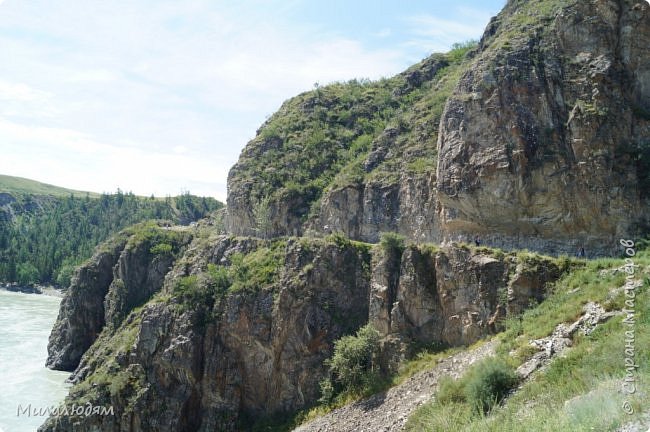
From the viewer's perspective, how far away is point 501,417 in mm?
15680

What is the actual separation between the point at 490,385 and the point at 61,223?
156 metres

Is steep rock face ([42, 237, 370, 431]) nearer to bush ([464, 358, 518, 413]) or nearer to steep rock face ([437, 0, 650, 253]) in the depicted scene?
steep rock face ([437, 0, 650, 253])

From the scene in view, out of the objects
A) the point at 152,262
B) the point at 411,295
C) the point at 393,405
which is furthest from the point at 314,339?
the point at 152,262

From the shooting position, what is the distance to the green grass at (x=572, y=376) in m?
11.8

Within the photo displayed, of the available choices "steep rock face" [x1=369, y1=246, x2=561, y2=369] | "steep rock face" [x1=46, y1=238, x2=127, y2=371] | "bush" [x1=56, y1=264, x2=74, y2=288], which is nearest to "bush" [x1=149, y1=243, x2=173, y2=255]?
"steep rock face" [x1=46, y1=238, x2=127, y2=371]

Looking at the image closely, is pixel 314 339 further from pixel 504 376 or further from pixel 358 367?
pixel 504 376

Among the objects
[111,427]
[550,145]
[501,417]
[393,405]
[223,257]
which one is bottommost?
[111,427]

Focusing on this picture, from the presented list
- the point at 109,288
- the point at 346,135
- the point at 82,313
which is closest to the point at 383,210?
→ the point at 346,135

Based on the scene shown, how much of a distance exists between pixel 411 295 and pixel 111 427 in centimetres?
2245

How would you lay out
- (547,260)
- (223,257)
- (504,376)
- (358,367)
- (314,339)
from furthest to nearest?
(223,257), (314,339), (358,367), (547,260), (504,376)

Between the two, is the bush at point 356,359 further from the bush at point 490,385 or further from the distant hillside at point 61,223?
the distant hillside at point 61,223

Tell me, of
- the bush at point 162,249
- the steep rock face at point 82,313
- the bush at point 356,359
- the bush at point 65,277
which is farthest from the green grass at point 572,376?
the bush at point 65,277

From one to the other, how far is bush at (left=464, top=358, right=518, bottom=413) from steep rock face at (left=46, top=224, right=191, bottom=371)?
42.9m

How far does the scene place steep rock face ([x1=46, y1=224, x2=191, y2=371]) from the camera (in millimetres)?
54344
